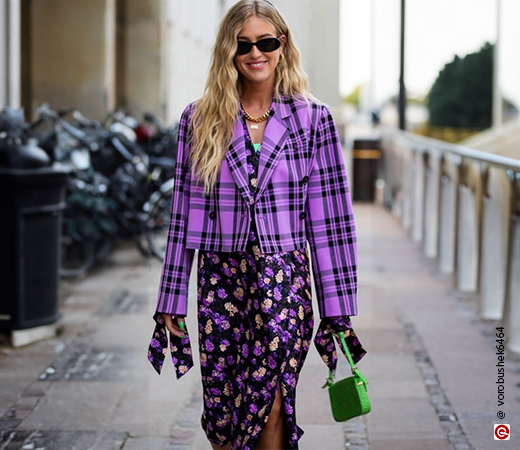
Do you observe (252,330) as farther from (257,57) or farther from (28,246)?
(28,246)

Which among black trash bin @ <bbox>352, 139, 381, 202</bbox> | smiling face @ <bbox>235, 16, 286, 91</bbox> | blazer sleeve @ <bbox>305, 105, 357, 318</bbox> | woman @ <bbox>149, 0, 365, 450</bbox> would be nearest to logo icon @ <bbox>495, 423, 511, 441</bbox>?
woman @ <bbox>149, 0, 365, 450</bbox>

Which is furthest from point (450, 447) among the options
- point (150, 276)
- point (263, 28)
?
point (150, 276)

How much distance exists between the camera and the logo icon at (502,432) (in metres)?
4.59

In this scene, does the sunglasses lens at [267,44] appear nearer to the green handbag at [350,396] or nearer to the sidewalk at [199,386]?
the green handbag at [350,396]

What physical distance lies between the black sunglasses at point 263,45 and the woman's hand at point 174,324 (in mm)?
897

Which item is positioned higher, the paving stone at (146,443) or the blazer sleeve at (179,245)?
the blazer sleeve at (179,245)

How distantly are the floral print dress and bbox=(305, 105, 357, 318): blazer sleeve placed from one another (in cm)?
6

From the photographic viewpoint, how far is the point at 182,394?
17.8ft

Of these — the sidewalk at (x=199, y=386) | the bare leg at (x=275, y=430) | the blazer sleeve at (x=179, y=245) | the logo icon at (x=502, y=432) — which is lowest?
the sidewalk at (x=199, y=386)

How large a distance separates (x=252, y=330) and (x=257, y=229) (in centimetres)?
32

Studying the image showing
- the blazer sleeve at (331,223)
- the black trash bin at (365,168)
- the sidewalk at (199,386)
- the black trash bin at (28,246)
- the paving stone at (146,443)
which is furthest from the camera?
the black trash bin at (365,168)

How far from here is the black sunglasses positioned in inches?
127

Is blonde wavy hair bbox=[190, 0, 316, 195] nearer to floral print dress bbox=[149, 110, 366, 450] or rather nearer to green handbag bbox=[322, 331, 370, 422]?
floral print dress bbox=[149, 110, 366, 450]

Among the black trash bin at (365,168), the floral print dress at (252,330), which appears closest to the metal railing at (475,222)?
the floral print dress at (252,330)
